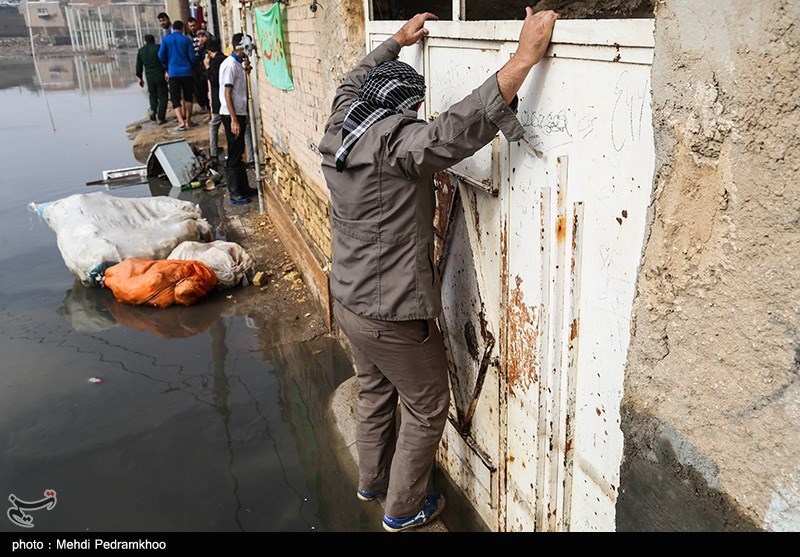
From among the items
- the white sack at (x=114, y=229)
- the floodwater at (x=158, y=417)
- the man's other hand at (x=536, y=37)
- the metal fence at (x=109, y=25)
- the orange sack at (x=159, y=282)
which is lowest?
the floodwater at (x=158, y=417)

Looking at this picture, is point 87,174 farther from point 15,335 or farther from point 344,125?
point 344,125

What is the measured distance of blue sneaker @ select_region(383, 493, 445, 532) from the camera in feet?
9.74

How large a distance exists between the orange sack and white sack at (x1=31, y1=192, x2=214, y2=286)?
0.27m

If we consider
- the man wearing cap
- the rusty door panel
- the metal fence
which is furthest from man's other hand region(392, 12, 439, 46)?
the metal fence

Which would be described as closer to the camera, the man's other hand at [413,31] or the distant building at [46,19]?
the man's other hand at [413,31]

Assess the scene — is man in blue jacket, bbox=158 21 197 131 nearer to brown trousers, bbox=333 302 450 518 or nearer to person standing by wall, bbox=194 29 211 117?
person standing by wall, bbox=194 29 211 117

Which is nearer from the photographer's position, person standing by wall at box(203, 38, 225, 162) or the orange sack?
the orange sack

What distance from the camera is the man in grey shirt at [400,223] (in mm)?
2025

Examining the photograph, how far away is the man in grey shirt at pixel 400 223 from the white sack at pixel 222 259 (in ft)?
10.3

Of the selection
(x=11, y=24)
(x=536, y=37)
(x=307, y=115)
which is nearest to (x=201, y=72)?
(x=307, y=115)

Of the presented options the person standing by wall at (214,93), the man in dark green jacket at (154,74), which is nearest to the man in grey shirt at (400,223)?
the person standing by wall at (214,93)

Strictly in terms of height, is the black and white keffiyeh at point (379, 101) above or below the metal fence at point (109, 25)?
below

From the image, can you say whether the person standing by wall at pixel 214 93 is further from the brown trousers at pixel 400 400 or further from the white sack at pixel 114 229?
the brown trousers at pixel 400 400

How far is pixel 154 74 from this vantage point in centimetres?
1326
